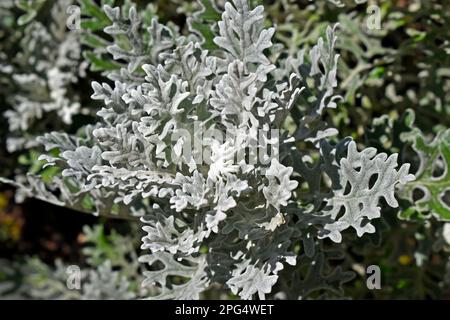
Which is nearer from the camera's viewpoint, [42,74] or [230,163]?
[230,163]

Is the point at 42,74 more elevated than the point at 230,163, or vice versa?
the point at 42,74

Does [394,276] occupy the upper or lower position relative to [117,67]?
lower

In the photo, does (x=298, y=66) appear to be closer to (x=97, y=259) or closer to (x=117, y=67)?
(x=117, y=67)

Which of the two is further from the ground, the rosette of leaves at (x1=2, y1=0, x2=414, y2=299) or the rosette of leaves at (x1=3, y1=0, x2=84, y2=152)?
the rosette of leaves at (x1=3, y1=0, x2=84, y2=152)

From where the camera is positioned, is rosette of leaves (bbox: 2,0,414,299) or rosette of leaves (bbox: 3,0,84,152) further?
rosette of leaves (bbox: 3,0,84,152)

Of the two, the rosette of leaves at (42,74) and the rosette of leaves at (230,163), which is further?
the rosette of leaves at (42,74)
